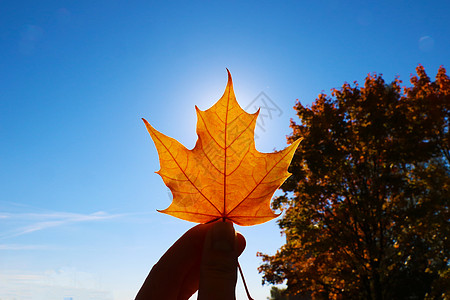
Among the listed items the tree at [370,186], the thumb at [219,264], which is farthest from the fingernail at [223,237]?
the tree at [370,186]

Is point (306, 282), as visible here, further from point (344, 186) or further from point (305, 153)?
point (305, 153)

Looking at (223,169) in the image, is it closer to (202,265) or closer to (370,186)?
(202,265)

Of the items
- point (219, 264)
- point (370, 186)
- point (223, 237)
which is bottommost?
point (219, 264)

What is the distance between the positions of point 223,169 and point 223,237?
1.34 ft

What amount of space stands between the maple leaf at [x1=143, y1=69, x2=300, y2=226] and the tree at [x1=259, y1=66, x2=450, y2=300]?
38.7 ft

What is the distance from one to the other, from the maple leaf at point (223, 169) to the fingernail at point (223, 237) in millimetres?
95

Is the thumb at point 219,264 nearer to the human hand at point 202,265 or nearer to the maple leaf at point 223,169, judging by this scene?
Result: the human hand at point 202,265

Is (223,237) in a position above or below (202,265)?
above

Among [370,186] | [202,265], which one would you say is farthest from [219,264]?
[370,186]

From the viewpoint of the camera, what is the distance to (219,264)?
1.63 metres

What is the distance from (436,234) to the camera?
11.9 meters

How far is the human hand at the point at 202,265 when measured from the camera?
159 centimetres

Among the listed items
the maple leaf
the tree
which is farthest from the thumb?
the tree

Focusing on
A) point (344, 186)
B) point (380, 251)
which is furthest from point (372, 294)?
point (344, 186)
